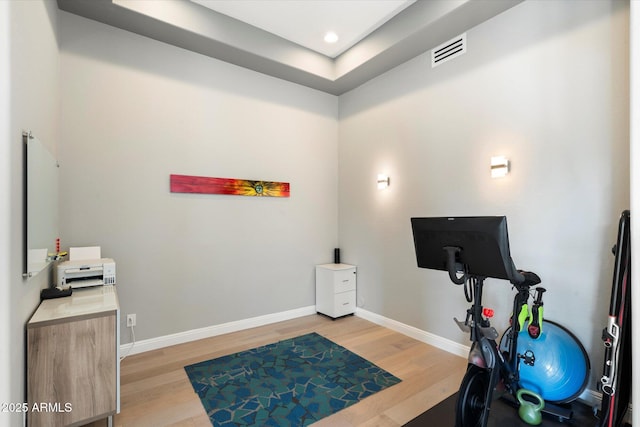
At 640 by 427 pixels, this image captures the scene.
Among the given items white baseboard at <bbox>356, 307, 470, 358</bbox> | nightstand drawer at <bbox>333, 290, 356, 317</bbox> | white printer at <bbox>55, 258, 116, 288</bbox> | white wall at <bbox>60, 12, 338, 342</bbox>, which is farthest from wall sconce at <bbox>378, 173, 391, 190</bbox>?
white printer at <bbox>55, 258, 116, 288</bbox>

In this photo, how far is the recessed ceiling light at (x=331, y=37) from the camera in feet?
12.1

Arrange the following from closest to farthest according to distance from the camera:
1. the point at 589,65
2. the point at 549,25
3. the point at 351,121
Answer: the point at 589,65 → the point at 549,25 → the point at 351,121

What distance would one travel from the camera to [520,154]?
276 cm

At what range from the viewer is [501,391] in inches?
86.7

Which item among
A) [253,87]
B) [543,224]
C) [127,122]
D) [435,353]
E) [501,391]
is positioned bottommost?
[435,353]

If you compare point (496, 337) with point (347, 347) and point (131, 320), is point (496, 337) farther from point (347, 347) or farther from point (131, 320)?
point (131, 320)

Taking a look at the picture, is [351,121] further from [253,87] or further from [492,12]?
[492,12]

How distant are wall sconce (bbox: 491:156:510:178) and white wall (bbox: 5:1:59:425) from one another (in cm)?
345

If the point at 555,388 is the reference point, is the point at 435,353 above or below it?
below

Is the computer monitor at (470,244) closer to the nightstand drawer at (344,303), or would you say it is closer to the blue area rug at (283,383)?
the blue area rug at (283,383)

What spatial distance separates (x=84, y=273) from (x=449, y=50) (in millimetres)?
4090

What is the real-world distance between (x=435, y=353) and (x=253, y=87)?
3854 millimetres

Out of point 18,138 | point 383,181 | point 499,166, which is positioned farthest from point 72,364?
point 499,166

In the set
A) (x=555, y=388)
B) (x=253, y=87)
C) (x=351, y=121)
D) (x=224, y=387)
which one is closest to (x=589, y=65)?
(x=555, y=388)
